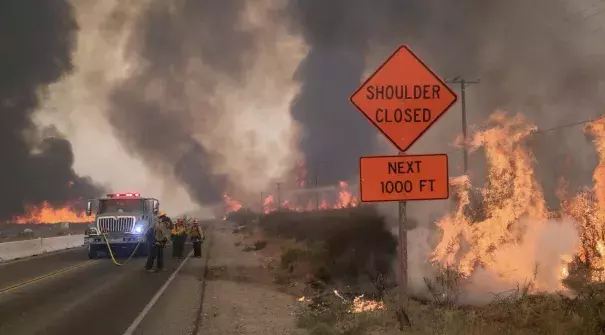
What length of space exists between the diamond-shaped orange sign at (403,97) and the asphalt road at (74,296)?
5159 millimetres

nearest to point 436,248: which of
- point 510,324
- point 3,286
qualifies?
point 510,324

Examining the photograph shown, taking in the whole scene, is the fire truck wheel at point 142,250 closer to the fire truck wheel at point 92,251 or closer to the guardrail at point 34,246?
the fire truck wheel at point 92,251

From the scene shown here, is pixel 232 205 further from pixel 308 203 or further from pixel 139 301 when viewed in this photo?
pixel 139 301

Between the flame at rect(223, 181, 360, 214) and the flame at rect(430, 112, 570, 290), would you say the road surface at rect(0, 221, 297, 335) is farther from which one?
the flame at rect(223, 181, 360, 214)

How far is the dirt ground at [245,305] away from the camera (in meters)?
8.41

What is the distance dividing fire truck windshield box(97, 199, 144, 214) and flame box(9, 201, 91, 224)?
6578 cm

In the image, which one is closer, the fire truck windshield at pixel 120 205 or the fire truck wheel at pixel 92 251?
the fire truck wheel at pixel 92 251

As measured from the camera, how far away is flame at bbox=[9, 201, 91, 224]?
263 feet

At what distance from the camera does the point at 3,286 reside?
1284 cm

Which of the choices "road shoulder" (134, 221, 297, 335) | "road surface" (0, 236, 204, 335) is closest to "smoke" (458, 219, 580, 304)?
"road shoulder" (134, 221, 297, 335)

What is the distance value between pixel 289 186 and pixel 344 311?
96.7 metres

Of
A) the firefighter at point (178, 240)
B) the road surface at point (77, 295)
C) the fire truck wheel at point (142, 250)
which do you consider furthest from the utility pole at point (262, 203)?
the road surface at point (77, 295)

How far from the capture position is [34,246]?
79.9ft

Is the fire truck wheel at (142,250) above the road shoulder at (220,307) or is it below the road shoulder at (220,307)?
above
